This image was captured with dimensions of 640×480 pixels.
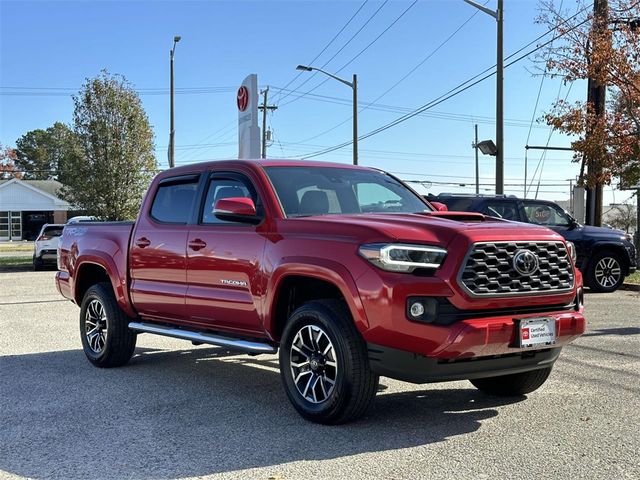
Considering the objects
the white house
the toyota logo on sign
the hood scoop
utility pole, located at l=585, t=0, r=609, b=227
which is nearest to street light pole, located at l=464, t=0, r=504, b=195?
utility pole, located at l=585, t=0, r=609, b=227

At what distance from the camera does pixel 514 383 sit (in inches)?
226

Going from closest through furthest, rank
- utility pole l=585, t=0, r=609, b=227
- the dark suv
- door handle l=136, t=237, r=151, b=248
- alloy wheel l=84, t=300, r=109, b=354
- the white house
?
1. door handle l=136, t=237, r=151, b=248
2. alloy wheel l=84, t=300, r=109, b=354
3. the dark suv
4. utility pole l=585, t=0, r=609, b=227
5. the white house

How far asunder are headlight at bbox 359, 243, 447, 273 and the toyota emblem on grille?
1.79 feet

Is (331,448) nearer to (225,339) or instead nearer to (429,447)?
(429,447)

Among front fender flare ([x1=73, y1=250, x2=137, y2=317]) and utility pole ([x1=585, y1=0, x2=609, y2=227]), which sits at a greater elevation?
utility pole ([x1=585, y1=0, x2=609, y2=227])

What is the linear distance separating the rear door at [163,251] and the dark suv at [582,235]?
767 centimetres

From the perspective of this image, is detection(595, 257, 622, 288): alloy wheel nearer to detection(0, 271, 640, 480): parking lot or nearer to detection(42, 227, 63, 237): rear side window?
detection(0, 271, 640, 480): parking lot

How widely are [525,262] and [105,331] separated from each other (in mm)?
4582

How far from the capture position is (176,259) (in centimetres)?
636

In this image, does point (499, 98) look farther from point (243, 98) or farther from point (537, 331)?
point (537, 331)

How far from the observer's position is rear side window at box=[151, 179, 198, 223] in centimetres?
659

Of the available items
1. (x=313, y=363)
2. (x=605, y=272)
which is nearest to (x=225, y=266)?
(x=313, y=363)

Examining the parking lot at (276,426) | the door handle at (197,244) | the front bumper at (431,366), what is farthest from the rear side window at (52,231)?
the front bumper at (431,366)

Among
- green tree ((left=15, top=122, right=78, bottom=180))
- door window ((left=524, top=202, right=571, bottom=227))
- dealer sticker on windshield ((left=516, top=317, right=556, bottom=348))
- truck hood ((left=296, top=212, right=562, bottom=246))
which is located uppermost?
green tree ((left=15, top=122, right=78, bottom=180))
